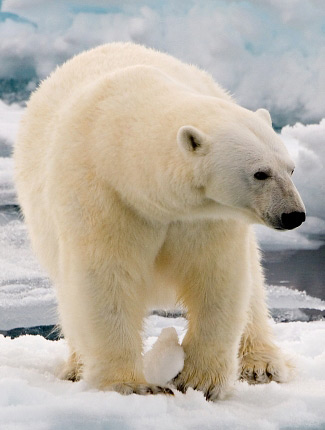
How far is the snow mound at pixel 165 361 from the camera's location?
5148 mm

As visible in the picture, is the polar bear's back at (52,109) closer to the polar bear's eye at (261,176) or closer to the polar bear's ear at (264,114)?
the polar bear's ear at (264,114)

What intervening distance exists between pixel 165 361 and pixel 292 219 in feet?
4.79


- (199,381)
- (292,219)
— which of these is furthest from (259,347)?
→ (292,219)

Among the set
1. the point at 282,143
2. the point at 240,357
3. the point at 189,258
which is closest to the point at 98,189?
the point at 189,258

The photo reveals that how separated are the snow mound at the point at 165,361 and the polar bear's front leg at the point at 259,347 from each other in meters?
0.79

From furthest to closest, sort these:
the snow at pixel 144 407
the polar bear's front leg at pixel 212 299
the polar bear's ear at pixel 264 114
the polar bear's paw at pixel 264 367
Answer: the polar bear's paw at pixel 264 367
the polar bear's front leg at pixel 212 299
the polar bear's ear at pixel 264 114
the snow at pixel 144 407

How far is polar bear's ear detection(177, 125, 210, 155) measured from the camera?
416 centimetres

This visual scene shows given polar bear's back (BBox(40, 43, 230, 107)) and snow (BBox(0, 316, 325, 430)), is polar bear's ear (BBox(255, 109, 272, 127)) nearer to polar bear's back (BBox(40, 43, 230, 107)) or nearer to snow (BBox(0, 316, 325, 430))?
polar bear's back (BBox(40, 43, 230, 107))

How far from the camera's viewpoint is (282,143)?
4.34 metres

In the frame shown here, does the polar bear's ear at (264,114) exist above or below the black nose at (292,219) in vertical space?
above

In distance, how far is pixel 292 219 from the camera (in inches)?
163

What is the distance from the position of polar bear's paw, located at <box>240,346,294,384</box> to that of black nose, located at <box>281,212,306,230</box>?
6.38 feet

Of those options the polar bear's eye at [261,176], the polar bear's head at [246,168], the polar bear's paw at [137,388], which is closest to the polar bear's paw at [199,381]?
the polar bear's paw at [137,388]

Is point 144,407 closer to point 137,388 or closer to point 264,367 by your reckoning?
point 137,388
